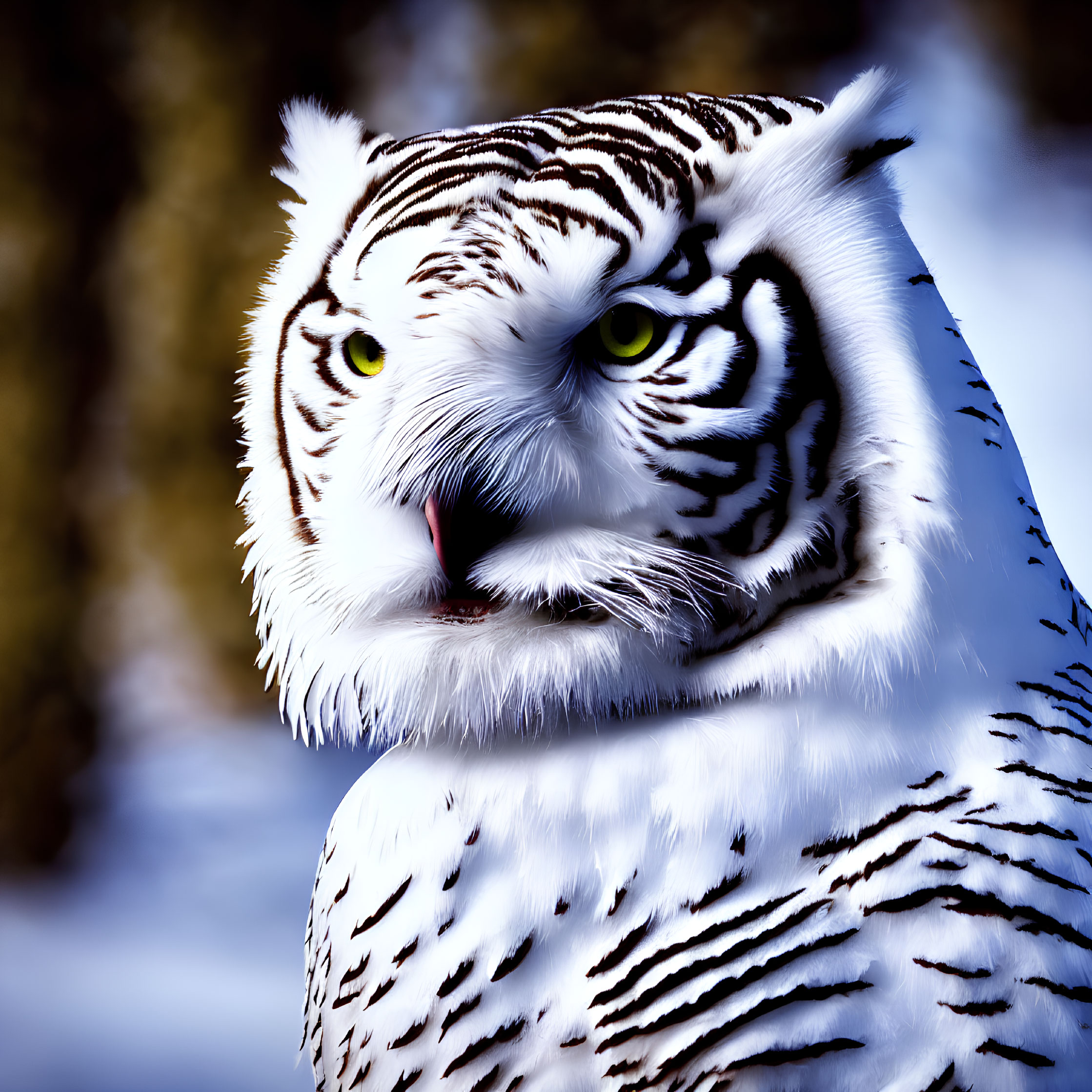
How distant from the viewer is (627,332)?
508 millimetres

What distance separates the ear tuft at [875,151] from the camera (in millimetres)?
528

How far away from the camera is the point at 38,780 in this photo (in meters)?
1.46

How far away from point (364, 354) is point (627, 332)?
0.17m

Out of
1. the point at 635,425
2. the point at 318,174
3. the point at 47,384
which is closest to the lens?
the point at 635,425

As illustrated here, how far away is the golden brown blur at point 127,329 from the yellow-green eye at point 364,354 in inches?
33.8

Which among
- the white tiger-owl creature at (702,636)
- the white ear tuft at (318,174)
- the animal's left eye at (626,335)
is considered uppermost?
the white ear tuft at (318,174)

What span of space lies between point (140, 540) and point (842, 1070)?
128 centimetres

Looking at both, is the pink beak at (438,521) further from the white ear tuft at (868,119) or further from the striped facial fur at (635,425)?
the white ear tuft at (868,119)

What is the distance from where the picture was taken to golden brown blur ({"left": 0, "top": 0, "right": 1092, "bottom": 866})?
1394 mm

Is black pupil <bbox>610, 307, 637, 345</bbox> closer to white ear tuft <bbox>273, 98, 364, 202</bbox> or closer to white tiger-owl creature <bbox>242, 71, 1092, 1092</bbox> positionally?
white tiger-owl creature <bbox>242, 71, 1092, 1092</bbox>

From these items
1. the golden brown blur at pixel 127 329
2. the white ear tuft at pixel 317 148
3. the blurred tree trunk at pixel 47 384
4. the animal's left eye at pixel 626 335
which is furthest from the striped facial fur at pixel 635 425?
the blurred tree trunk at pixel 47 384

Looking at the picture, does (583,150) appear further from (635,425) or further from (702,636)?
(702,636)

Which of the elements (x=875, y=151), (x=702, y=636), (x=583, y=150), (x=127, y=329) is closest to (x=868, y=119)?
(x=875, y=151)

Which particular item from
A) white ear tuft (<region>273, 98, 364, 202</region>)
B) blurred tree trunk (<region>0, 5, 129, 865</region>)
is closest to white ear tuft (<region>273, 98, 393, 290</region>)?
white ear tuft (<region>273, 98, 364, 202</region>)
